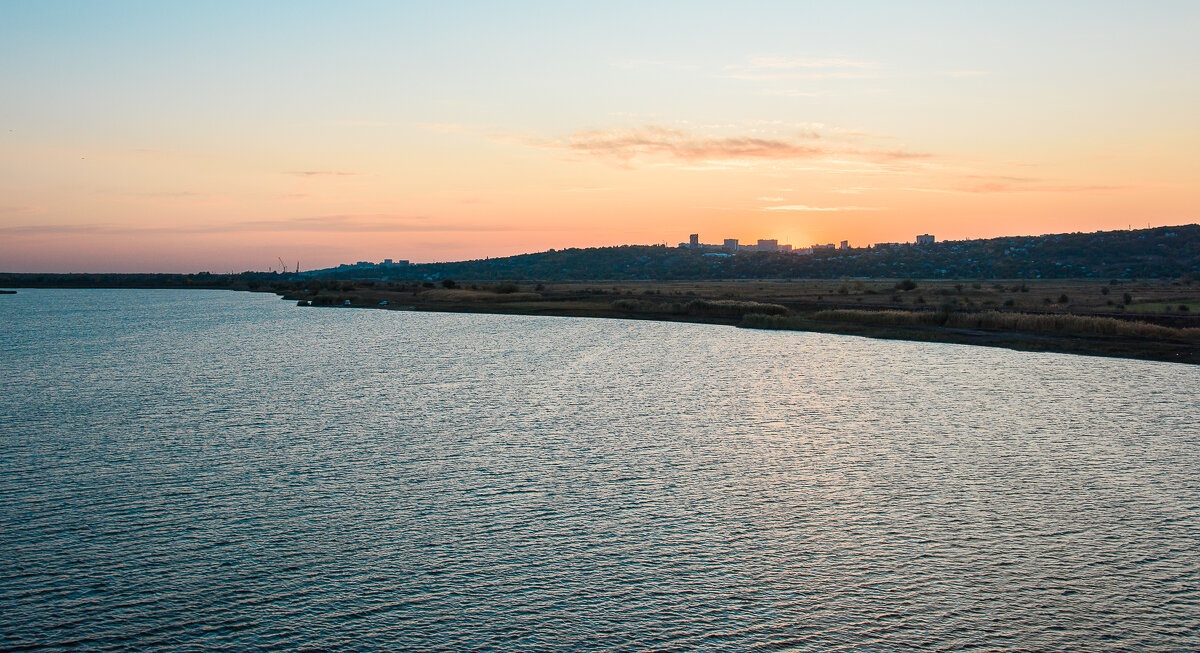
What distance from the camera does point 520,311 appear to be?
92688 mm

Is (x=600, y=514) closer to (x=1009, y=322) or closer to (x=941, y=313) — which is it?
(x=1009, y=322)


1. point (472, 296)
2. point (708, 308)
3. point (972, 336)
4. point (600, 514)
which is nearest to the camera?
point (600, 514)

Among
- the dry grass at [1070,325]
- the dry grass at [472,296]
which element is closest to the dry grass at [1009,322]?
the dry grass at [1070,325]

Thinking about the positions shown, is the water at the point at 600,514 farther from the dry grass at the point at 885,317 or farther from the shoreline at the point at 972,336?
the dry grass at the point at 885,317

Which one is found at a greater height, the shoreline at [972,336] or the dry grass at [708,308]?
the dry grass at [708,308]

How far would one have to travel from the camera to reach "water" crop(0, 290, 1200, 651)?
12.7m

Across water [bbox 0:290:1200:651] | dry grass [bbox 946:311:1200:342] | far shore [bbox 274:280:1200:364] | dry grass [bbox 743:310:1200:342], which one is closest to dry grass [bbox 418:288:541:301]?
far shore [bbox 274:280:1200:364]

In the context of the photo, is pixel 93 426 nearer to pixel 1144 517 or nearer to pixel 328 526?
pixel 328 526

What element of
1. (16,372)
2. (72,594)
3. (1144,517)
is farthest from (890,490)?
(16,372)

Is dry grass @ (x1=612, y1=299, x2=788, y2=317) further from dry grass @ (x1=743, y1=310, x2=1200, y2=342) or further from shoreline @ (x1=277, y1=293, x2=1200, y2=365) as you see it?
dry grass @ (x1=743, y1=310, x2=1200, y2=342)

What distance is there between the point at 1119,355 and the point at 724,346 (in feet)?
68.4

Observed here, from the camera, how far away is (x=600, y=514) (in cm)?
1794

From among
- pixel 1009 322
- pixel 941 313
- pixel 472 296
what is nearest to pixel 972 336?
pixel 1009 322

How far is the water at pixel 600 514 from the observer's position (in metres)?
12.7
